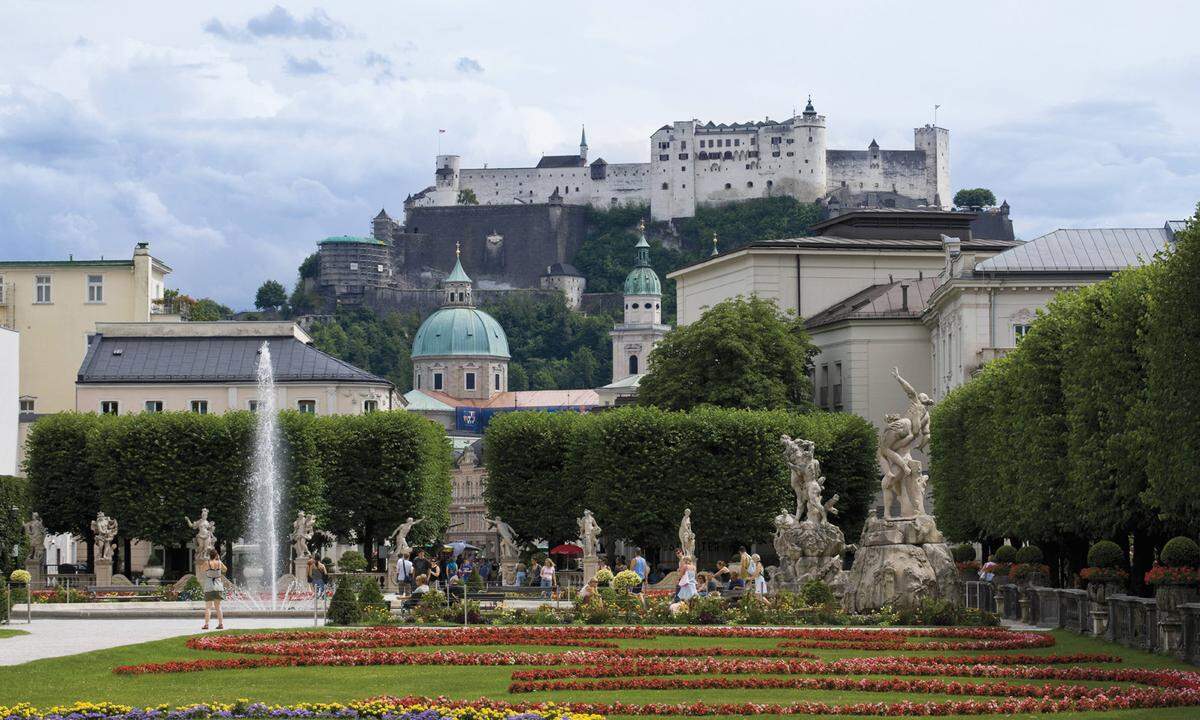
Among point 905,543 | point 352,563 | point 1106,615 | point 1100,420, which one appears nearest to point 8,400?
point 352,563

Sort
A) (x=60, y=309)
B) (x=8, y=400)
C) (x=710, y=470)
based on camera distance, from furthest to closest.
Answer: (x=60, y=309) → (x=710, y=470) → (x=8, y=400)

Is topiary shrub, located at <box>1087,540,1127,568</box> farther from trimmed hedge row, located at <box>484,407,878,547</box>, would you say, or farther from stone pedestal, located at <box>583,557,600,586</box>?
trimmed hedge row, located at <box>484,407,878,547</box>

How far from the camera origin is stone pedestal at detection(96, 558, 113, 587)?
7112 centimetres

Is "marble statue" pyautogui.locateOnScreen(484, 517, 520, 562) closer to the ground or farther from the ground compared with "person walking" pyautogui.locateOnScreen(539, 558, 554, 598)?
farther from the ground

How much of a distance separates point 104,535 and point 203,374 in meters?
25.0

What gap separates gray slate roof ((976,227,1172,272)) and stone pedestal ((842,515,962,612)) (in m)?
32.8

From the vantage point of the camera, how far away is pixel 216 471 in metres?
77.8

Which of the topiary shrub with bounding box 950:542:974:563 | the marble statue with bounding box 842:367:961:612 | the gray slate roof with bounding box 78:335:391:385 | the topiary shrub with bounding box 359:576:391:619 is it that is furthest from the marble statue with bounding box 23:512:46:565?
the marble statue with bounding box 842:367:961:612

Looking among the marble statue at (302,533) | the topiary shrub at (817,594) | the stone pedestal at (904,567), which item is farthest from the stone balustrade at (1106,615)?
the marble statue at (302,533)

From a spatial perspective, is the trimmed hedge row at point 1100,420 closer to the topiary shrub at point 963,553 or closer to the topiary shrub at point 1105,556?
the topiary shrub at point 1105,556

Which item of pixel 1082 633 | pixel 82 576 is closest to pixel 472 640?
pixel 1082 633

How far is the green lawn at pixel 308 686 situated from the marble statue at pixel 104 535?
41.2 metres

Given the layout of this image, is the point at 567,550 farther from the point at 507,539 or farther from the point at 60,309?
the point at 60,309

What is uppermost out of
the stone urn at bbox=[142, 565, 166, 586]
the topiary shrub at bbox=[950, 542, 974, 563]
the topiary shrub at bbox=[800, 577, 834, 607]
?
the topiary shrub at bbox=[950, 542, 974, 563]
